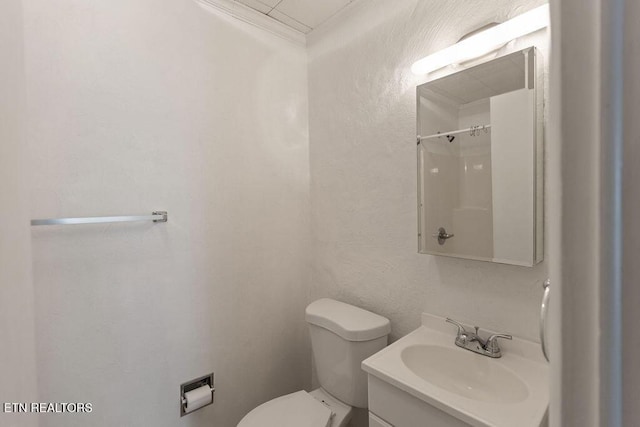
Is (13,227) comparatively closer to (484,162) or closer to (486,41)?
(484,162)

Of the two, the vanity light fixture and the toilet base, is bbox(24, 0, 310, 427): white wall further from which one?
the vanity light fixture

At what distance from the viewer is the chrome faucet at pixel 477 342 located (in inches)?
41.5

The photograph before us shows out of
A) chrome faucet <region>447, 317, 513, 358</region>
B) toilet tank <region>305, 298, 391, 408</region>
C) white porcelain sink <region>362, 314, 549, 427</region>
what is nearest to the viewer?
white porcelain sink <region>362, 314, 549, 427</region>

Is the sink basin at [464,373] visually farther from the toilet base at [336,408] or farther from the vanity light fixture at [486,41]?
the vanity light fixture at [486,41]

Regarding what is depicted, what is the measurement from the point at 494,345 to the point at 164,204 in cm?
149

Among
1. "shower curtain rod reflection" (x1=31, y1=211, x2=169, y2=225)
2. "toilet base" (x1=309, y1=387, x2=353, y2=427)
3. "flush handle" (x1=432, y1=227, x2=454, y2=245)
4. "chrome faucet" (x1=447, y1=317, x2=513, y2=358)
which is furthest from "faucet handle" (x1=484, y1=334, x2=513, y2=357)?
"shower curtain rod reflection" (x1=31, y1=211, x2=169, y2=225)

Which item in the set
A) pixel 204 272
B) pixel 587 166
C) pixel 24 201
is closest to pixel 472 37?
pixel 587 166

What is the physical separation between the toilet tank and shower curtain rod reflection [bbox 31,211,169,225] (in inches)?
33.9

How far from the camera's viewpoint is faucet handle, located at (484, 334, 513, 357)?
41.3 inches

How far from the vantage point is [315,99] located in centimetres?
181

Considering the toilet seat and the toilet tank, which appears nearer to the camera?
the toilet seat

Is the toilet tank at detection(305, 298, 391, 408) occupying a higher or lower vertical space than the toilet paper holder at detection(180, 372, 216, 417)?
higher

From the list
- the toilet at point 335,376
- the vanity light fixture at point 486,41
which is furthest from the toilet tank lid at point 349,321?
the vanity light fixture at point 486,41

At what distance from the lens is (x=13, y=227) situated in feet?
1.41
